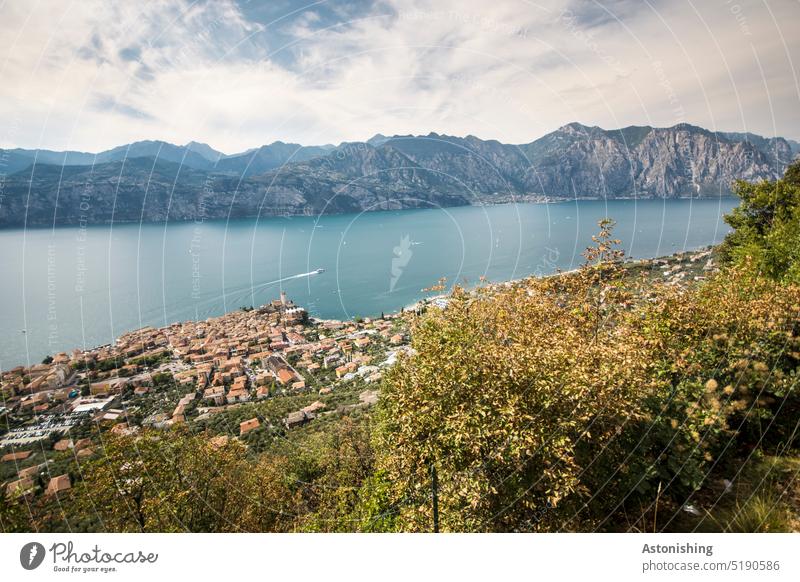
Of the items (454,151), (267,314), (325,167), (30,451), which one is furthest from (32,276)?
(454,151)

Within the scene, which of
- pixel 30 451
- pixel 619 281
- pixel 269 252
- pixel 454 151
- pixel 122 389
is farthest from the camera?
pixel 454 151

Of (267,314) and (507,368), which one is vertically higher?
(507,368)

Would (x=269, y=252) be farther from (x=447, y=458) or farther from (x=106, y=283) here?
(x=447, y=458)

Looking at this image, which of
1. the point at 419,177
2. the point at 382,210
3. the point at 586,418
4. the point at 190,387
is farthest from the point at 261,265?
the point at 419,177

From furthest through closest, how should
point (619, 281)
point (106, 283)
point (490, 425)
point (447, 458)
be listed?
Answer: point (106, 283)
point (619, 281)
point (447, 458)
point (490, 425)

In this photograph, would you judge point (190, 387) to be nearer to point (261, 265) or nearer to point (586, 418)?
point (586, 418)

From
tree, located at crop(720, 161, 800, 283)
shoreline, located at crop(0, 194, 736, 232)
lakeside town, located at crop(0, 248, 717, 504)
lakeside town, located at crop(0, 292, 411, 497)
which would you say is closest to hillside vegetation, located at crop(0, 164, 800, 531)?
tree, located at crop(720, 161, 800, 283)
